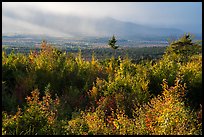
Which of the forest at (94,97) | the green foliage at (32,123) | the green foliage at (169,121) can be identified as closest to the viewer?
the green foliage at (169,121)

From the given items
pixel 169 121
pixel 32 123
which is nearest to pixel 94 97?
pixel 32 123

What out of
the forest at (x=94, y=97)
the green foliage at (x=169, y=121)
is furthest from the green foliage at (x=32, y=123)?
the green foliage at (x=169, y=121)

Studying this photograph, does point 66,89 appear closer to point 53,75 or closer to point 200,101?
point 53,75

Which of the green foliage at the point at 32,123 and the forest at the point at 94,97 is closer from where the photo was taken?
the forest at the point at 94,97

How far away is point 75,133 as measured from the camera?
364 inches

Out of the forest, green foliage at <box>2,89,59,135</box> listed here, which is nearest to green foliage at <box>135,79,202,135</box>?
the forest

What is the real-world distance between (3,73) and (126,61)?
17.8 ft

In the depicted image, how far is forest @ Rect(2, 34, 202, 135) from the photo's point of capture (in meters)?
9.05

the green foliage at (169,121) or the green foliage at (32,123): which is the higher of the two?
the green foliage at (169,121)

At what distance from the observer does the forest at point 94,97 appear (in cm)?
905

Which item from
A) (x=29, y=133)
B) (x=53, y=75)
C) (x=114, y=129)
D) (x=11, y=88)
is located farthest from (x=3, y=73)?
(x=114, y=129)

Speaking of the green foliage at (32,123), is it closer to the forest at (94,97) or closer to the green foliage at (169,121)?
the forest at (94,97)

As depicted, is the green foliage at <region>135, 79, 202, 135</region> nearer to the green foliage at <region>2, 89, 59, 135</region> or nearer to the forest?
the forest

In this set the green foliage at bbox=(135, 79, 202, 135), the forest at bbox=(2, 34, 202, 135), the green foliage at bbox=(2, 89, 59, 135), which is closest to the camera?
the green foliage at bbox=(135, 79, 202, 135)
